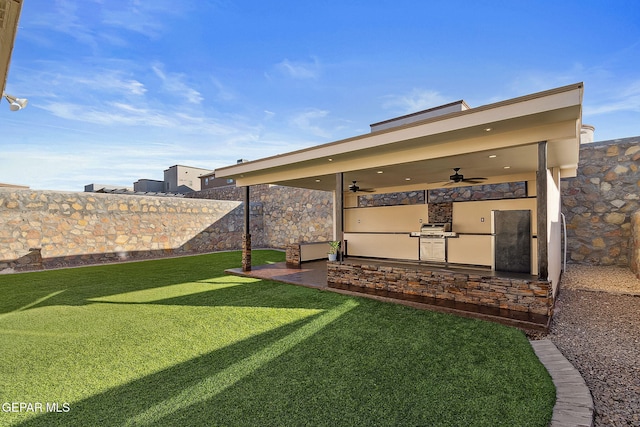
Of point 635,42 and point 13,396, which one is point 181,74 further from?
point 635,42

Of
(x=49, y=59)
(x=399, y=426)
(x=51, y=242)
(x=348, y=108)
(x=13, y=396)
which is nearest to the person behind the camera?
(x=399, y=426)

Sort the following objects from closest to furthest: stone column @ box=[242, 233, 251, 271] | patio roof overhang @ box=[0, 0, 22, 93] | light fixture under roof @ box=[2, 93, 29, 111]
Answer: patio roof overhang @ box=[0, 0, 22, 93] → light fixture under roof @ box=[2, 93, 29, 111] → stone column @ box=[242, 233, 251, 271]

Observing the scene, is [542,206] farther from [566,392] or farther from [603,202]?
[603,202]

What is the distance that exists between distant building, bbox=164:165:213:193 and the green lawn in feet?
68.2

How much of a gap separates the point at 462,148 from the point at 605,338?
3.20m

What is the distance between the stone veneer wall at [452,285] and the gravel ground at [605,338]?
471 millimetres

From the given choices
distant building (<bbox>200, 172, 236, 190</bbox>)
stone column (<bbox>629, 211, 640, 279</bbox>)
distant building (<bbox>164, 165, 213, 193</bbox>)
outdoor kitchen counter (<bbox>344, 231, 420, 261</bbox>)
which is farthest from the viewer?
distant building (<bbox>164, 165, 213, 193</bbox>)

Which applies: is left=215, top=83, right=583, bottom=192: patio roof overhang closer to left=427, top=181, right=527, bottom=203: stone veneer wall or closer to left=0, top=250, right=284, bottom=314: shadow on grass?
left=427, top=181, right=527, bottom=203: stone veneer wall

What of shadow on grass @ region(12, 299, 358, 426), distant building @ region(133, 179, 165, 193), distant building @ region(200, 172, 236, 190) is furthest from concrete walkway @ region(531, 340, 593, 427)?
distant building @ region(133, 179, 165, 193)

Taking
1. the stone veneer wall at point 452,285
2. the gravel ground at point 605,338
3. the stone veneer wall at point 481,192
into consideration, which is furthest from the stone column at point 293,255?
the gravel ground at point 605,338

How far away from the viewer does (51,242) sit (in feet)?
30.3

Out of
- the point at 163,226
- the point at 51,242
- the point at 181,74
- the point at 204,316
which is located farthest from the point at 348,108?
the point at 51,242

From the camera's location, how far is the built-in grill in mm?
7254

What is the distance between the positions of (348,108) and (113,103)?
8.39 m
